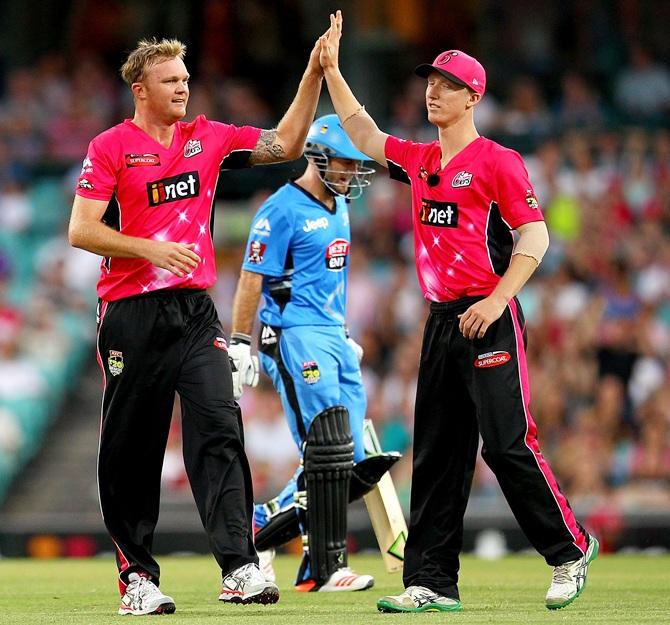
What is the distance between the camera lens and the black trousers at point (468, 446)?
A: 7.07 m

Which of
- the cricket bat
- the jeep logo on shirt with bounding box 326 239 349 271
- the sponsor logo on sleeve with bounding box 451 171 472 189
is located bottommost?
the cricket bat

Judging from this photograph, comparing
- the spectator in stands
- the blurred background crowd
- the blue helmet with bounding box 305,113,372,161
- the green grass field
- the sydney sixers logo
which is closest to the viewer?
the green grass field

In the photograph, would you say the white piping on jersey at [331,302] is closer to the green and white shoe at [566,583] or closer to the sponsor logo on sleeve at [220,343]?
the sponsor logo on sleeve at [220,343]

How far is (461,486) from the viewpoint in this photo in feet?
23.9

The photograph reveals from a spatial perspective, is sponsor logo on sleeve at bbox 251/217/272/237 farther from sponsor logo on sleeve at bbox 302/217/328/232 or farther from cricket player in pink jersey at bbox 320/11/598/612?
cricket player in pink jersey at bbox 320/11/598/612

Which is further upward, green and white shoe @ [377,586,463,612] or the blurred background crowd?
the blurred background crowd

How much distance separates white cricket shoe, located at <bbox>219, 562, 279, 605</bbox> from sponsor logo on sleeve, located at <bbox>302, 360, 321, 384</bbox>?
5.94ft

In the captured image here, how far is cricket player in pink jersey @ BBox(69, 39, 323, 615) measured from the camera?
7.14 meters

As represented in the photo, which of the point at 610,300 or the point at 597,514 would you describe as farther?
the point at 610,300

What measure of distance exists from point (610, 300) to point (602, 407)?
1333 millimetres

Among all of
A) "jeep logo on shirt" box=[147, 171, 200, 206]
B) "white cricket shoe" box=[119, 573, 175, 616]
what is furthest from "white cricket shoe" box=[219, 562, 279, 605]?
"jeep logo on shirt" box=[147, 171, 200, 206]

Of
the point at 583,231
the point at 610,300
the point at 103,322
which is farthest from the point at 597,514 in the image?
the point at 103,322

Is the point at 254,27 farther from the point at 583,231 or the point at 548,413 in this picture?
the point at 548,413

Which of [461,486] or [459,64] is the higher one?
[459,64]
